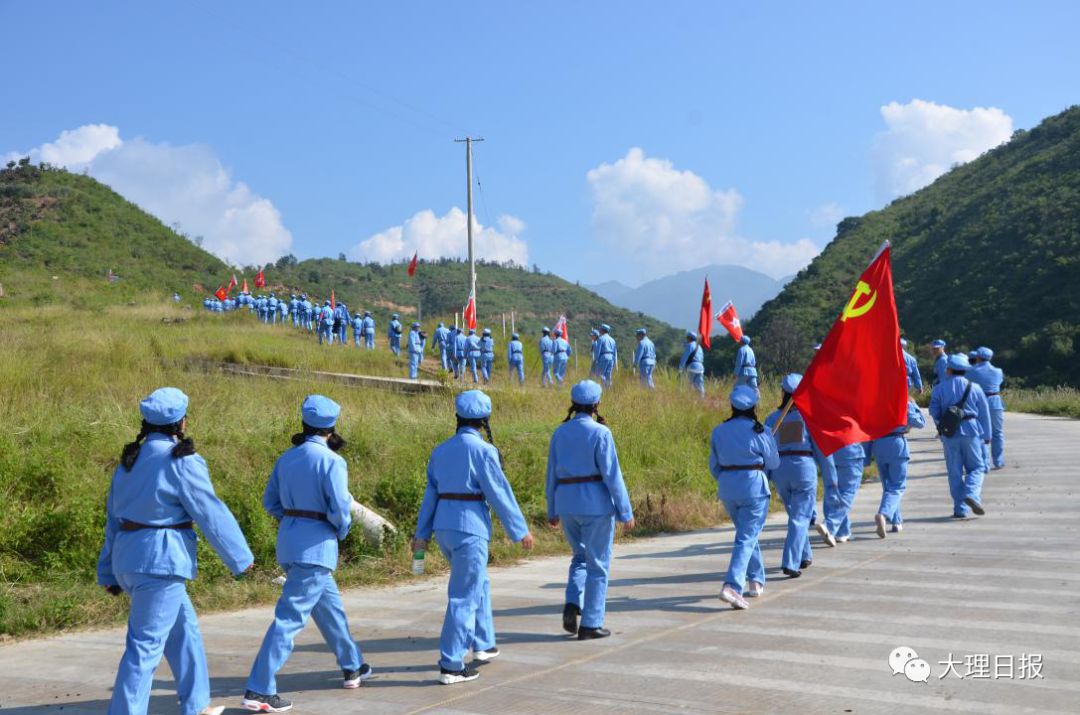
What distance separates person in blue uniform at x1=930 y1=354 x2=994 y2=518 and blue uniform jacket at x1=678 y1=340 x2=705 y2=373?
12458 mm

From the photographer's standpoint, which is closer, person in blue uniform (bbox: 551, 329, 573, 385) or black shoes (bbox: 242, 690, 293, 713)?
black shoes (bbox: 242, 690, 293, 713)

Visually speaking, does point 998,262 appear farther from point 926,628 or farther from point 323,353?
point 926,628

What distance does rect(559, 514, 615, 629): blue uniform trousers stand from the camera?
25.8 feet

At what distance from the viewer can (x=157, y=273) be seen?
7606cm

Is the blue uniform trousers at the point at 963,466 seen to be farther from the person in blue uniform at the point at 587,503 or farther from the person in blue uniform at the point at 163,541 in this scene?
the person in blue uniform at the point at 163,541

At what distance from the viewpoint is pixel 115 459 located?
12555 millimetres

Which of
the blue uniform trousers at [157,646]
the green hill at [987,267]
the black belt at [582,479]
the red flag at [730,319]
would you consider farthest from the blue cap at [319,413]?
the green hill at [987,267]

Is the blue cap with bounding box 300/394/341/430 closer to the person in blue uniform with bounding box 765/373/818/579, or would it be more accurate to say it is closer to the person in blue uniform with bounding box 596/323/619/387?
the person in blue uniform with bounding box 765/373/818/579

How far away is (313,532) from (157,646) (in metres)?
1.17

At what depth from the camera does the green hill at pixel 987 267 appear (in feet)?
159

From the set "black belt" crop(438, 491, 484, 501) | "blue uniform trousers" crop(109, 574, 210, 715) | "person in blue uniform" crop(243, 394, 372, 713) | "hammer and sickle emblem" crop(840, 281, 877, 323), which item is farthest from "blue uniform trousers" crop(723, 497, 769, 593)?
"blue uniform trousers" crop(109, 574, 210, 715)

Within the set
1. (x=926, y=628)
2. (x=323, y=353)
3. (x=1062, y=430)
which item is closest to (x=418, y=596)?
(x=926, y=628)

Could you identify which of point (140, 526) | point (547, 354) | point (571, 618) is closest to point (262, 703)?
point (140, 526)

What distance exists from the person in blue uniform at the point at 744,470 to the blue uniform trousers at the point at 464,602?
2.51 metres
